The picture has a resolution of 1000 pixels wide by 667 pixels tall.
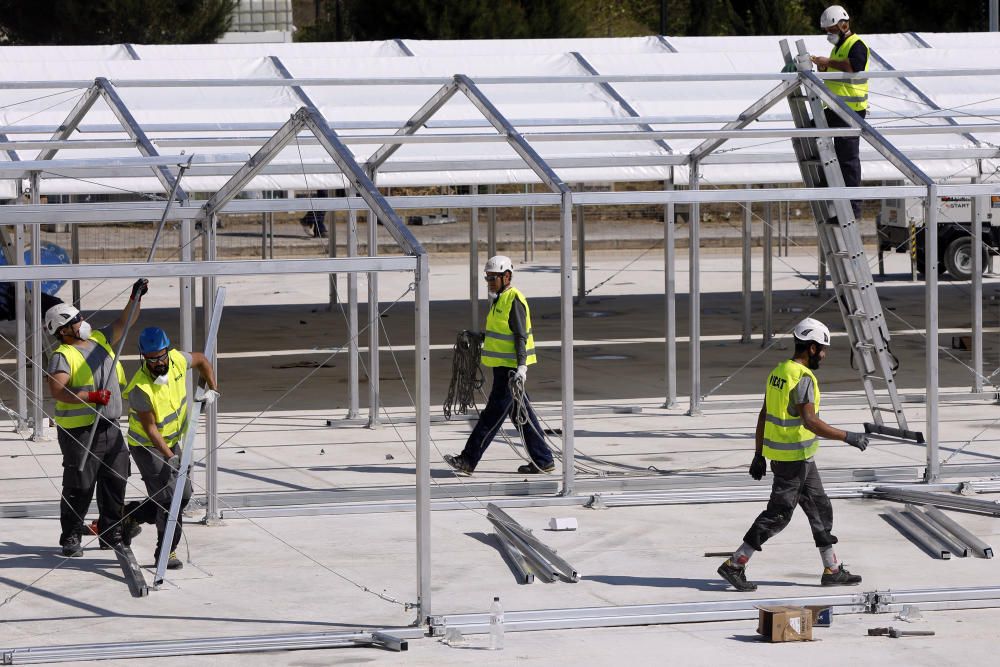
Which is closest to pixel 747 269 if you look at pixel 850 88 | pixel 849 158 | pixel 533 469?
pixel 850 88

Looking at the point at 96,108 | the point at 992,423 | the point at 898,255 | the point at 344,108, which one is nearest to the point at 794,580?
the point at 992,423

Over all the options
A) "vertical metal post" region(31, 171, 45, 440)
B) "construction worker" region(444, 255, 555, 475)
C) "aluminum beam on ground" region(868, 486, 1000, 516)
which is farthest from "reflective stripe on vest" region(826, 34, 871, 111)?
"vertical metal post" region(31, 171, 45, 440)

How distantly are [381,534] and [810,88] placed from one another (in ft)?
18.3

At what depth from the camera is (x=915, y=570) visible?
9938 mm

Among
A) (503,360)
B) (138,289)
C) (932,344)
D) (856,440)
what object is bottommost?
(856,440)

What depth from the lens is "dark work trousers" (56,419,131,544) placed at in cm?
1006

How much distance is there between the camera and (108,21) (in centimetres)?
4122

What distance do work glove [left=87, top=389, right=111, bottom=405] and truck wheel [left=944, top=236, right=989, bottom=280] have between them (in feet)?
75.3

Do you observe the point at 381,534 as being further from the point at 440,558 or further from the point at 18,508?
the point at 18,508

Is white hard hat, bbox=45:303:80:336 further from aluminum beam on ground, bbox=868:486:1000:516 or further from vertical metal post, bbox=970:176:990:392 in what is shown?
vertical metal post, bbox=970:176:990:392

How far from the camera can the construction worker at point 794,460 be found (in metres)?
9.32

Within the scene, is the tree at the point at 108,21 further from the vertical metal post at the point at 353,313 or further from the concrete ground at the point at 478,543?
the vertical metal post at the point at 353,313

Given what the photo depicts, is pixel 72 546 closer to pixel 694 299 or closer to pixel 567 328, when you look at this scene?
pixel 567 328

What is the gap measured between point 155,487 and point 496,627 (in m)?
2.70
